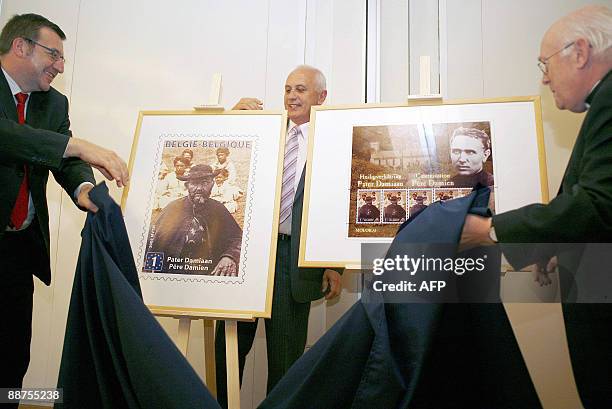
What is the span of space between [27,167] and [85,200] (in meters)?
0.44

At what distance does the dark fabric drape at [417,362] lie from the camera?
1.19 meters

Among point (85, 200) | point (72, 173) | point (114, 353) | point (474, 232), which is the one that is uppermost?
point (72, 173)

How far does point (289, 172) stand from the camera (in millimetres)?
2404

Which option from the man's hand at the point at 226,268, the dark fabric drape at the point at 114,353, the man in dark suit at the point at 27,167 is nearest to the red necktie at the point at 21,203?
the man in dark suit at the point at 27,167

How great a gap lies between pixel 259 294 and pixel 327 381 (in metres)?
0.87

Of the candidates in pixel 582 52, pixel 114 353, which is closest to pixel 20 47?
pixel 114 353

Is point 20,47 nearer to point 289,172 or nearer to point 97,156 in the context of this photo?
point 97,156

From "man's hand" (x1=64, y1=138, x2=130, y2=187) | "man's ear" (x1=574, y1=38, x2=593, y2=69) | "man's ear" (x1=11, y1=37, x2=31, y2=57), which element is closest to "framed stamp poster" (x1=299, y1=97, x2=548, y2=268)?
"man's ear" (x1=574, y1=38, x2=593, y2=69)

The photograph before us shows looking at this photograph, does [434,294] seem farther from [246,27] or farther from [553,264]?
[246,27]

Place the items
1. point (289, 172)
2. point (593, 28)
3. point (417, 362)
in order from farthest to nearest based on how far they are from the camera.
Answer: point (289, 172) < point (593, 28) < point (417, 362)

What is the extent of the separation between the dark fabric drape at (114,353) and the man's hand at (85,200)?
0.19 metres

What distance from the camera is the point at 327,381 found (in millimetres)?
1257

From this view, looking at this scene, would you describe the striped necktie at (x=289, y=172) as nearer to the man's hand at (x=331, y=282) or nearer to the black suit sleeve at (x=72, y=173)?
the man's hand at (x=331, y=282)

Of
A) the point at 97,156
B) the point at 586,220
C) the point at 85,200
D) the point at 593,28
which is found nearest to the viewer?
the point at 586,220
